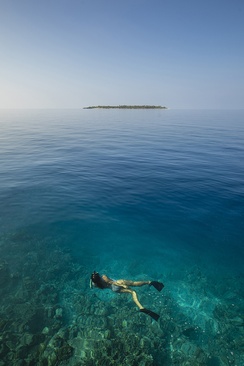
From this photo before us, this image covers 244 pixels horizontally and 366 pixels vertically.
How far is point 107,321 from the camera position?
8930mm

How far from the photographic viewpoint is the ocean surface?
797 cm

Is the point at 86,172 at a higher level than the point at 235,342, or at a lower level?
higher

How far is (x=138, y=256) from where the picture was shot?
12055 mm

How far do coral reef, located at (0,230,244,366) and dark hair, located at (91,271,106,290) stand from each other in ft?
2.77

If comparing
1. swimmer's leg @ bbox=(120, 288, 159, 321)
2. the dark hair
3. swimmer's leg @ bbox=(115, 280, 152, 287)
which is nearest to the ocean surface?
swimmer's leg @ bbox=(120, 288, 159, 321)

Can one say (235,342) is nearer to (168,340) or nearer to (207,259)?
(168,340)

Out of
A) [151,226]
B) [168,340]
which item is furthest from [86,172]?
[168,340]

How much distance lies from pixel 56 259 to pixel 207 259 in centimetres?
863

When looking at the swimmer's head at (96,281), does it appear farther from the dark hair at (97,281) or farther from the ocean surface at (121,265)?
the ocean surface at (121,265)

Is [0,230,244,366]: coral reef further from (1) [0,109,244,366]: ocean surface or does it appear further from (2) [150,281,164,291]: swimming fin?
(2) [150,281,164,291]: swimming fin

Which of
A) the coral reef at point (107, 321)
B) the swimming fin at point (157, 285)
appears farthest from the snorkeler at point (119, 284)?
the coral reef at point (107, 321)

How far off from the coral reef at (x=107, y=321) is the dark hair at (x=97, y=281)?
0.84 meters

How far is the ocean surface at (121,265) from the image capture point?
314 inches

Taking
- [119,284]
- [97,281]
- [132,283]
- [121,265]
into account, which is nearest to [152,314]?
[132,283]
